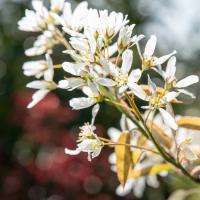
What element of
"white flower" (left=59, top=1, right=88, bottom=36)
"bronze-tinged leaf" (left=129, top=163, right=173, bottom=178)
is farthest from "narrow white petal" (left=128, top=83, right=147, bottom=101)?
"bronze-tinged leaf" (left=129, top=163, right=173, bottom=178)

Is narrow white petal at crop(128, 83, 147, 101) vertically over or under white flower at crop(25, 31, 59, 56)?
over

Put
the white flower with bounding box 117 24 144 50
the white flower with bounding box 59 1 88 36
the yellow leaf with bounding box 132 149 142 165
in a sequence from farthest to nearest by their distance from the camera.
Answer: the yellow leaf with bounding box 132 149 142 165, the white flower with bounding box 59 1 88 36, the white flower with bounding box 117 24 144 50

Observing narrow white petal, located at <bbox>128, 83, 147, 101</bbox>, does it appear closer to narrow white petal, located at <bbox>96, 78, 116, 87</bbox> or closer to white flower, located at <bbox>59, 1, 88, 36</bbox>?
narrow white petal, located at <bbox>96, 78, 116, 87</bbox>

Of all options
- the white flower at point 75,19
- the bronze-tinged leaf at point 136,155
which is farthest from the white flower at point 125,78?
the bronze-tinged leaf at point 136,155

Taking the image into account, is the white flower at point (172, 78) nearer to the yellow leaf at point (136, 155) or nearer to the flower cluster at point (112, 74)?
the flower cluster at point (112, 74)

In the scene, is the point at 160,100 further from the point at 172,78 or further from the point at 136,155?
the point at 136,155

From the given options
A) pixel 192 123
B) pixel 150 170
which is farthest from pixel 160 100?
pixel 150 170
